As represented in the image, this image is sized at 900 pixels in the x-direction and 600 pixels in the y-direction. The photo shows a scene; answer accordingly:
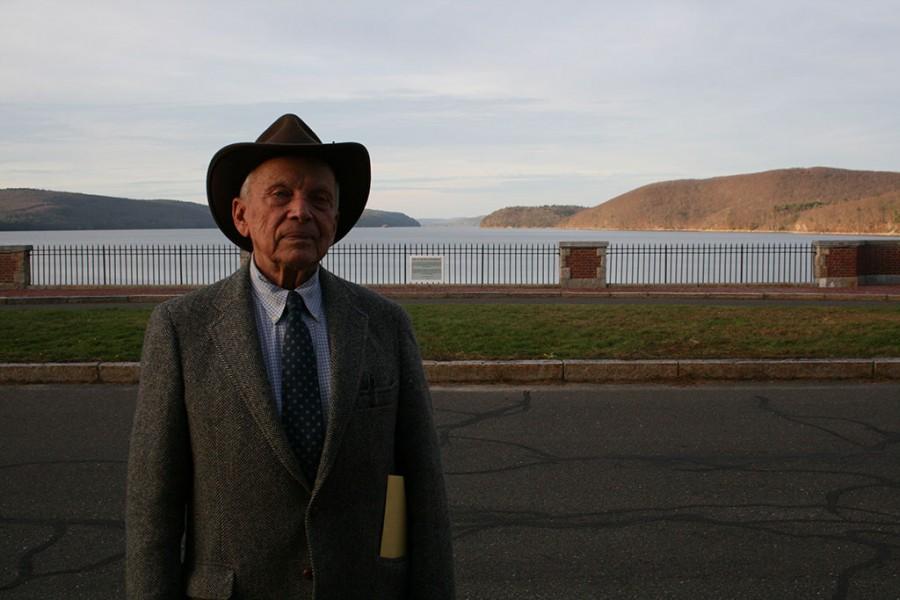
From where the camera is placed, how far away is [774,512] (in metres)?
5.44

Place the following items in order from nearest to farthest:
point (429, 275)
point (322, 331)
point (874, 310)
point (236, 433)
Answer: point (236, 433)
point (322, 331)
point (874, 310)
point (429, 275)

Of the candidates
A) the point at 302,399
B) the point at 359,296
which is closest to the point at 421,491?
the point at 302,399

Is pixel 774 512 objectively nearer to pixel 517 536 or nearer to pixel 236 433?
pixel 517 536

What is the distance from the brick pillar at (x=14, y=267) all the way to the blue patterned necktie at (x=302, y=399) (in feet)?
79.6

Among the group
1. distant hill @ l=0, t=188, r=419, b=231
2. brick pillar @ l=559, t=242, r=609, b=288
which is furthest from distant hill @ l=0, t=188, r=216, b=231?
brick pillar @ l=559, t=242, r=609, b=288

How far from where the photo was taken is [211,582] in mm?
2033

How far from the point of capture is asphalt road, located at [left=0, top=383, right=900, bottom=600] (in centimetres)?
446

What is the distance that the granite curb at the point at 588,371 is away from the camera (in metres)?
9.84

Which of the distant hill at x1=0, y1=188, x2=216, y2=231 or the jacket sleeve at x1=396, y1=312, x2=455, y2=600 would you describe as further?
the distant hill at x1=0, y1=188, x2=216, y2=231

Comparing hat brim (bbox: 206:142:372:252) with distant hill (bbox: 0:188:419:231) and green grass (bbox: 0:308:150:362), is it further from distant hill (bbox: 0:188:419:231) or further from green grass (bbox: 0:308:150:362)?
distant hill (bbox: 0:188:419:231)

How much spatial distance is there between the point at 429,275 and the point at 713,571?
20.9 meters

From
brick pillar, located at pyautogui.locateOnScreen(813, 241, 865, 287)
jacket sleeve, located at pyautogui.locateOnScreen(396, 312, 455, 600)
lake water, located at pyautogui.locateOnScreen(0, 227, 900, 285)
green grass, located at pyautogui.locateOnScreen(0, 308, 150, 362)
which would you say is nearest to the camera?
jacket sleeve, located at pyautogui.locateOnScreen(396, 312, 455, 600)

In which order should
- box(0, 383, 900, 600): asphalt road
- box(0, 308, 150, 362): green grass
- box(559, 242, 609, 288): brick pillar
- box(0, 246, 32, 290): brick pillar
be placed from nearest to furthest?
box(0, 383, 900, 600): asphalt road
box(0, 308, 150, 362): green grass
box(559, 242, 609, 288): brick pillar
box(0, 246, 32, 290): brick pillar

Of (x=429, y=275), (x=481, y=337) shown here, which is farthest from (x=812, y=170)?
(x=481, y=337)
